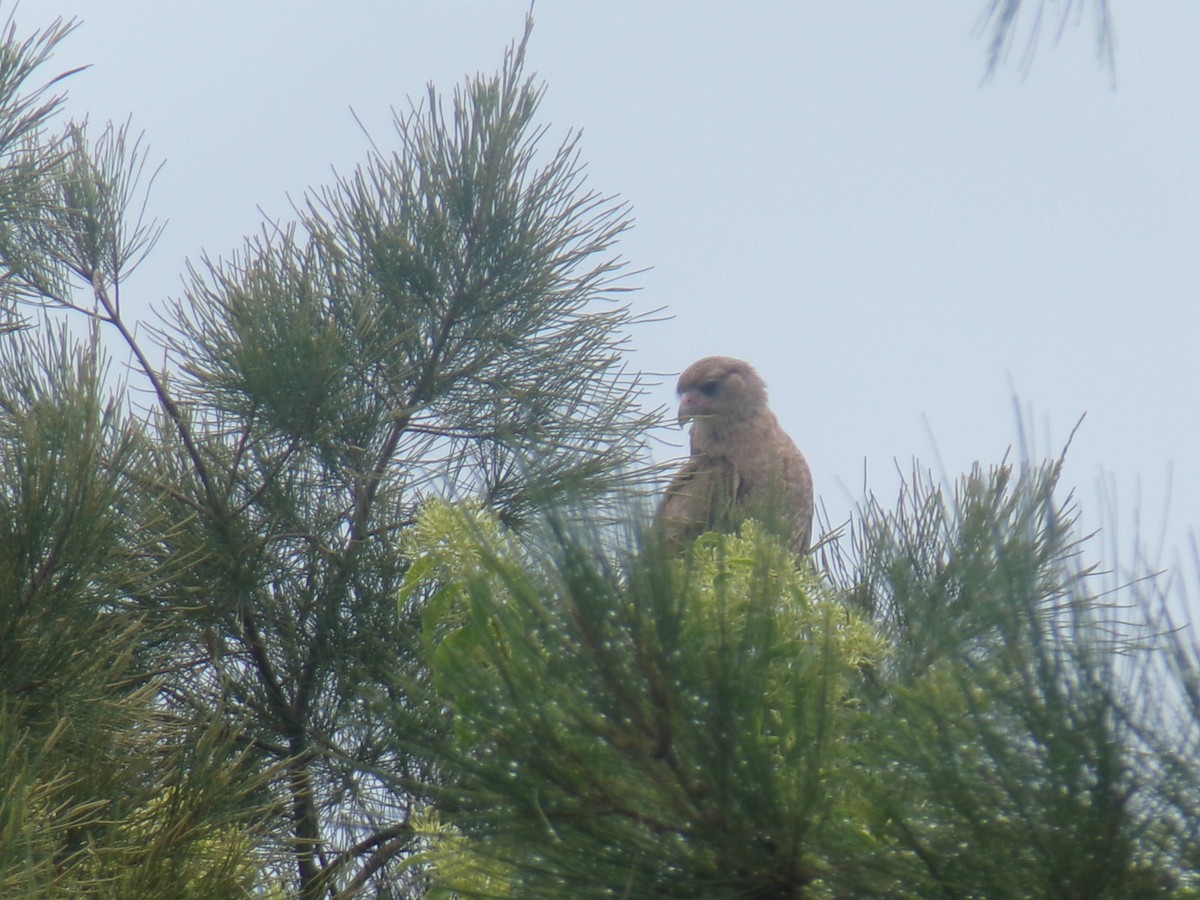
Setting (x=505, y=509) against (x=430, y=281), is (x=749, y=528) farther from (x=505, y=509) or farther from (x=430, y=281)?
(x=430, y=281)

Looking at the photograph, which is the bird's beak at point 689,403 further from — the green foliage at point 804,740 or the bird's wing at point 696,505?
the green foliage at point 804,740

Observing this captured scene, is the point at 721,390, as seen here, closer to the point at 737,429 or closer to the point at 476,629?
the point at 737,429

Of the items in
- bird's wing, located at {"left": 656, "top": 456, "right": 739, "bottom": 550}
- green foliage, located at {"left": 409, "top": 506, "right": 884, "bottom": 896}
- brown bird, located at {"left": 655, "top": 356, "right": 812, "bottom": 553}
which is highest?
brown bird, located at {"left": 655, "top": 356, "right": 812, "bottom": 553}

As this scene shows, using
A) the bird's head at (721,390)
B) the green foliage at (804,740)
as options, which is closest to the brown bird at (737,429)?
the bird's head at (721,390)

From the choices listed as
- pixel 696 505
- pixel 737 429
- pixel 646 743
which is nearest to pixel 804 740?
pixel 646 743

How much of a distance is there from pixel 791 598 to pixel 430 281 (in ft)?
7.64

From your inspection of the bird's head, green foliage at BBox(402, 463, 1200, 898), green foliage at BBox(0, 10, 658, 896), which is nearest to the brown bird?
the bird's head

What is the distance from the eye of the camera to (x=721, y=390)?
636 cm

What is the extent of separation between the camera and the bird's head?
631cm

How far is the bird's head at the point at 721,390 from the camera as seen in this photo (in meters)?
6.31

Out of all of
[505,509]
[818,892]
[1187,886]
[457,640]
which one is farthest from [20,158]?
[1187,886]

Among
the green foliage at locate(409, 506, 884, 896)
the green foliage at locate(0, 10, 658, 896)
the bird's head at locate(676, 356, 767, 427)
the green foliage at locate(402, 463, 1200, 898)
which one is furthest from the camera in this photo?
the bird's head at locate(676, 356, 767, 427)

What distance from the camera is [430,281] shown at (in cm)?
355

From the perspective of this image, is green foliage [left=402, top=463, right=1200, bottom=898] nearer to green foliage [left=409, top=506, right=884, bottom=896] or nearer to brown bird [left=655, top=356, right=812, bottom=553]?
green foliage [left=409, top=506, right=884, bottom=896]
